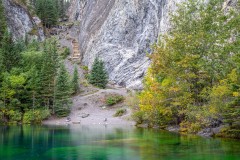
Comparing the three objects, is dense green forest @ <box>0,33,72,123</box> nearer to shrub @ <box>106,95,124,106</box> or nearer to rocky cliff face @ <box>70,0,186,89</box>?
shrub @ <box>106,95,124,106</box>

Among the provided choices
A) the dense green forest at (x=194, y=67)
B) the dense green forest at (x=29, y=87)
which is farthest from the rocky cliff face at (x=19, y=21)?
the dense green forest at (x=194, y=67)

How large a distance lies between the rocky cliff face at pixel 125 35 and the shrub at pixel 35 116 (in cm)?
2424

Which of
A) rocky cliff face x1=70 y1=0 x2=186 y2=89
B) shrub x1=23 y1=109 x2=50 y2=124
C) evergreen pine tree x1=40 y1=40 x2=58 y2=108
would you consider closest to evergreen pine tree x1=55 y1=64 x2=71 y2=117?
evergreen pine tree x1=40 y1=40 x2=58 y2=108

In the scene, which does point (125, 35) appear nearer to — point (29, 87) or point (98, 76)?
point (98, 76)

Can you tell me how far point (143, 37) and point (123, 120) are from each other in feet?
84.3

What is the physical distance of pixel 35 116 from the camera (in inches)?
2256

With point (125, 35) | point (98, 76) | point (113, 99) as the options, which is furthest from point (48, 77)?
point (125, 35)

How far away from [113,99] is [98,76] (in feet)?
42.9

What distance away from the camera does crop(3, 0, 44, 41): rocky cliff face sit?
8956cm

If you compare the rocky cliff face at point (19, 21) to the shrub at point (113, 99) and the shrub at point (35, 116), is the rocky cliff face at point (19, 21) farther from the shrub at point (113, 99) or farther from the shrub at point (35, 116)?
the shrub at point (35, 116)

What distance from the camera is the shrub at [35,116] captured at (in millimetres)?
56328

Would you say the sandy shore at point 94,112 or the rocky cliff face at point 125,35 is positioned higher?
the rocky cliff face at point 125,35

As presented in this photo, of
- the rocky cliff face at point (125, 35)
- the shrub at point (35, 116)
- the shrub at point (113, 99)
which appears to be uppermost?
the rocky cliff face at point (125, 35)

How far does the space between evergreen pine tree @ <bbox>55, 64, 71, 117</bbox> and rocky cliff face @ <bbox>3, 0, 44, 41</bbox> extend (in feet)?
101
